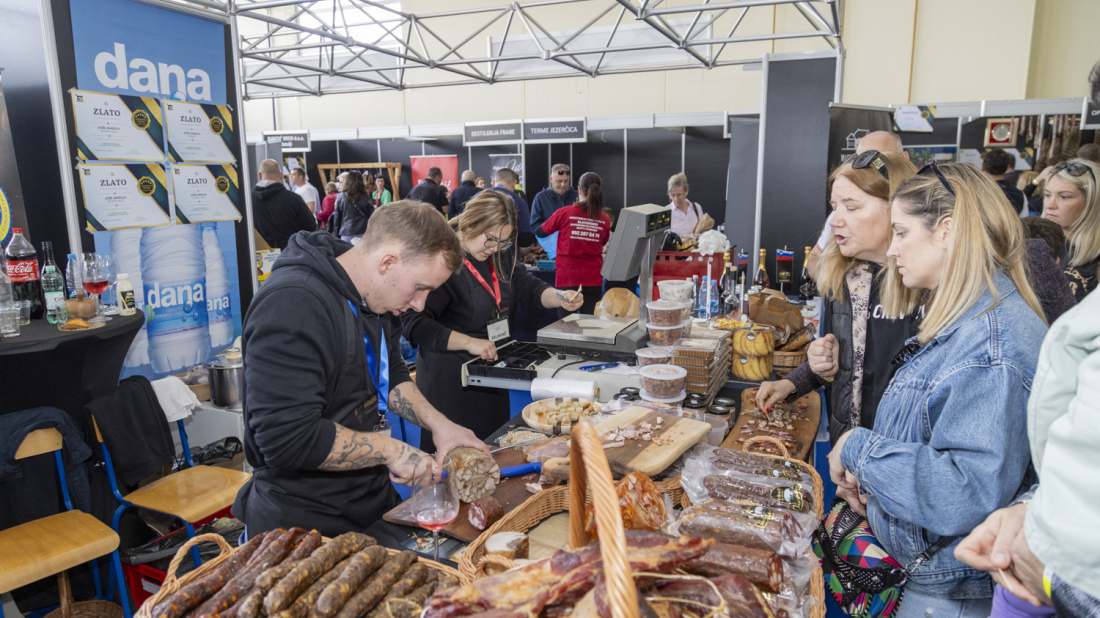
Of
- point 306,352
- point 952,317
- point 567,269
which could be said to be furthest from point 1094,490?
point 567,269

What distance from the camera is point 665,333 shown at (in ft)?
9.25

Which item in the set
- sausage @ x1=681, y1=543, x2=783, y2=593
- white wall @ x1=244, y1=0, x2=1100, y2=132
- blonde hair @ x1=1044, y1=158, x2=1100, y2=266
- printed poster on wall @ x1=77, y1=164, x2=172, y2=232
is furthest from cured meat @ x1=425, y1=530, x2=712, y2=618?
white wall @ x1=244, y1=0, x2=1100, y2=132

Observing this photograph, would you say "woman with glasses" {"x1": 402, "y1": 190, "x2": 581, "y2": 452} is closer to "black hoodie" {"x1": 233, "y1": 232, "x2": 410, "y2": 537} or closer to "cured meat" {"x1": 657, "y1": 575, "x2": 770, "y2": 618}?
"black hoodie" {"x1": 233, "y1": 232, "x2": 410, "y2": 537}

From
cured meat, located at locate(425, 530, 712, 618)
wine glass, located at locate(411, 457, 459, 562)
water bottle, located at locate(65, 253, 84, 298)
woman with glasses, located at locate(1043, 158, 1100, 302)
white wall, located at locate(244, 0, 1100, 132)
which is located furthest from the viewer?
white wall, located at locate(244, 0, 1100, 132)

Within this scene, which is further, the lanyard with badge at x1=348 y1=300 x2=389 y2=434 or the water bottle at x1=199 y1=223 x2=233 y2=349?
the water bottle at x1=199 y1=223 x2=233 y2=349

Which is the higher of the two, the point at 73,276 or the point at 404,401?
the point at 73,276

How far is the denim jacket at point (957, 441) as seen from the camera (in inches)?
49.4

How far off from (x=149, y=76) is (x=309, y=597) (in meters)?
3.23

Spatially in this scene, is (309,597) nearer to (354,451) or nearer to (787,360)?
(354,451)

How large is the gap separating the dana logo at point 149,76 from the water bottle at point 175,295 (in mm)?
720

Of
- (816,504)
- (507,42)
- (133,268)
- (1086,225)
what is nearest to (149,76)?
(133,268)

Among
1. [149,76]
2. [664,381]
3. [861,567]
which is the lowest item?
[861,567]

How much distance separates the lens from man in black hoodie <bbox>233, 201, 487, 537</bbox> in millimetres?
1573

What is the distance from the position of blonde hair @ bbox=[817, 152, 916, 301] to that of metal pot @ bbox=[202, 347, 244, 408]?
123 inches
